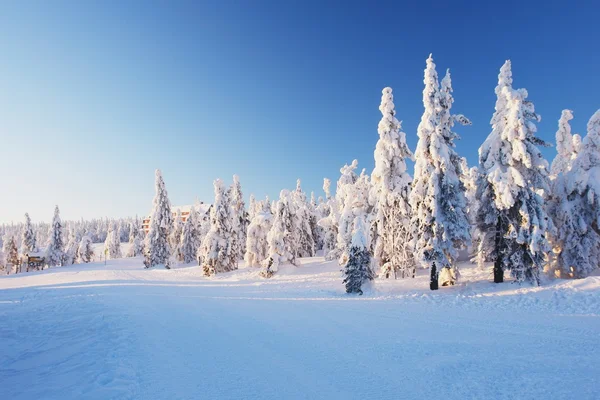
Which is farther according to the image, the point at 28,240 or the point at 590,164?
the point at 28,240

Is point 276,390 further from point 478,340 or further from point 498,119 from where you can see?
point 498,119

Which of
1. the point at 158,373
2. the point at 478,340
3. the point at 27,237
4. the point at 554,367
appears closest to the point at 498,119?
the point at 478,340

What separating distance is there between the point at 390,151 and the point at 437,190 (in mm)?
5903

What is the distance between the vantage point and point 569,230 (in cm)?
2077

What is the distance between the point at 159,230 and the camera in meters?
51.6

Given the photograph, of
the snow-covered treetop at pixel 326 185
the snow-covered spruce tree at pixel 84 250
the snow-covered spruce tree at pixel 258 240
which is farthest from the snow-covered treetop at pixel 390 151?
the snow-covered spruce tree at pixel 84 250

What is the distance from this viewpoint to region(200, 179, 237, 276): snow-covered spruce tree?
40.2 meters

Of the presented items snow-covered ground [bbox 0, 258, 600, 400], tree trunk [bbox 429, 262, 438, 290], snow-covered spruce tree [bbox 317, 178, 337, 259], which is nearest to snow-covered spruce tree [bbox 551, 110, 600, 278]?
snow-covered ground [bbox 0, 258, 600, 400]

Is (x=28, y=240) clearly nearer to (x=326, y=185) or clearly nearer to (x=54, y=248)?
(x=54, y=248)

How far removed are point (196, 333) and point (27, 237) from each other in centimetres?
8128

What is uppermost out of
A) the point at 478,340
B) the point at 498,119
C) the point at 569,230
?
the point at 498,119

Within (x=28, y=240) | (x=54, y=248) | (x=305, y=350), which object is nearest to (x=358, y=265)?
(x=305, y=350)

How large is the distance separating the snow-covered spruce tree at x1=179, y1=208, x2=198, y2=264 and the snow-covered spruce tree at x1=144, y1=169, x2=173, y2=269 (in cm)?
823

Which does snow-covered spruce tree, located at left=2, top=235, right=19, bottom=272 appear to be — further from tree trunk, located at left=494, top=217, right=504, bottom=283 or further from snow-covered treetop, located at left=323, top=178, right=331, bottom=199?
tree trunk, located at left=494, top=217, right=504, bottom=283
